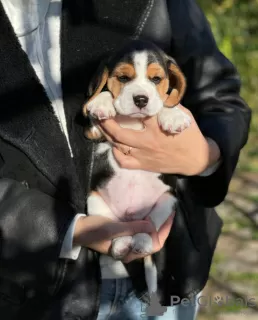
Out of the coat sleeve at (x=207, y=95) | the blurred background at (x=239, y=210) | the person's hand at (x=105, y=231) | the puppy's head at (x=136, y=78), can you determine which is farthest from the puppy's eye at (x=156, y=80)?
the blurred background at (x=239, y=210)

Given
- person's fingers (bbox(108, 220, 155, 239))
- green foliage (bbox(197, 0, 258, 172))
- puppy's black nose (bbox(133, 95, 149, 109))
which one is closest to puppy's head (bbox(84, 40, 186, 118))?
puppy's black nose (bbox(133, 95, 149, 109))

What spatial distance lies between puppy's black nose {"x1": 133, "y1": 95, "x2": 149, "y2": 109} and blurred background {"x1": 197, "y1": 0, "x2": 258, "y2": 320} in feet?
6.61

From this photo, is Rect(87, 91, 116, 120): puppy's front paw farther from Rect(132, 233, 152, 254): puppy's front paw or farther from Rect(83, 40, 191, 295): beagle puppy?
Rect(132, 233, 152, 254): puppy's front paw

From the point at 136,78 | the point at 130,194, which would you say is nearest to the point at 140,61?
the point at 136,78

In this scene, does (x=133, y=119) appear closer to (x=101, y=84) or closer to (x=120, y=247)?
(x=101, y=84)

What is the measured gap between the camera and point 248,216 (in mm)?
5363

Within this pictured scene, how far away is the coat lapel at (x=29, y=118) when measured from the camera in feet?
6.89

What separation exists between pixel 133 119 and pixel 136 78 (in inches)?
6.7

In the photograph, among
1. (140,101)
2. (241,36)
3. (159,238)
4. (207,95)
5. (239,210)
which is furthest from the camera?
(241,36)

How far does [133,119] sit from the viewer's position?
2.17 metres

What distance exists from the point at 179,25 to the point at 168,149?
0.42 m

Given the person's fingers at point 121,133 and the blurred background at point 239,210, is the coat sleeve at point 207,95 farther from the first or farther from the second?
the blurred background at point 239,210

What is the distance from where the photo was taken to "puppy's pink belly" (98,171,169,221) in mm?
2170

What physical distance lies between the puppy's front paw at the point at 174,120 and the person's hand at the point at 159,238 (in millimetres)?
278
